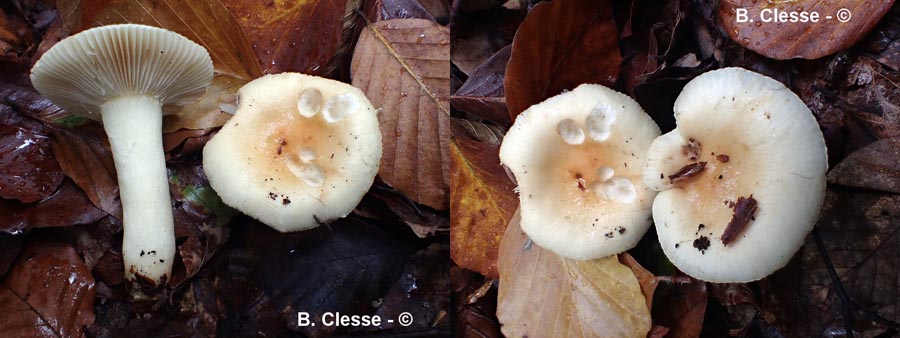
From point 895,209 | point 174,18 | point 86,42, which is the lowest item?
point 895,209

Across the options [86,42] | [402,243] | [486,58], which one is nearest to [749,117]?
[486,58]

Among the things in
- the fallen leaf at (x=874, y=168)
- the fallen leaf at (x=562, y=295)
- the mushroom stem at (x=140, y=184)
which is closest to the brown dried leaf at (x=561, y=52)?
the fallen leaf at (x=562, y=295)

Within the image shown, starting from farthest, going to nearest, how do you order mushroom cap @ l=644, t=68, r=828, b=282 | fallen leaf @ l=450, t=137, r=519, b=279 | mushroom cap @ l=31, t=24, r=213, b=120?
fallen leaf @ l=450, t=137, r=519, b=279, mushroom cap @ l=31, t=24, r=213, b=120, mushroom cap @ l=644, t=68, r=828, b=282

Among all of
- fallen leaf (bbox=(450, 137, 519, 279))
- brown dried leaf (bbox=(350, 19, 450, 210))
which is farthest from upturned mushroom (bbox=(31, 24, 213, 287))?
fallen leaf (bbox=(450, 137, 519, 279))

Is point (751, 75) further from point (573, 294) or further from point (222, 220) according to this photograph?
point (222, 220)

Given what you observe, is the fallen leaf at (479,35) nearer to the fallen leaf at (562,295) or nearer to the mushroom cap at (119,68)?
the fallen leaf at (562,295)

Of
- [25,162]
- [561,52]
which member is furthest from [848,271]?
[25,162]

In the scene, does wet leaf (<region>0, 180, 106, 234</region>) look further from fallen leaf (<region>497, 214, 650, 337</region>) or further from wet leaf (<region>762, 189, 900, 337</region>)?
wet leaf (<region>762, 189, 900, 337</region>)
